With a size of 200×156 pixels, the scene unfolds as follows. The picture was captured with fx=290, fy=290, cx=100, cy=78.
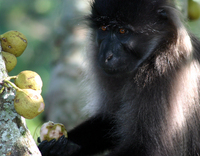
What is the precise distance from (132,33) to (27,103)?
2426 mm

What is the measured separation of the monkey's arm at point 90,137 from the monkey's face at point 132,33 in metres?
1.26

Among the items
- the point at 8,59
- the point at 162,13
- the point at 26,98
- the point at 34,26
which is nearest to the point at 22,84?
the point at 26,98

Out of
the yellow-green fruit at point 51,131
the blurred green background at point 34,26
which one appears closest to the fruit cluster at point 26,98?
the yellow-green fruit at point 51,131

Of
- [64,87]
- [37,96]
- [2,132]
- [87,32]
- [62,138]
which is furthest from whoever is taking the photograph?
[64,87]

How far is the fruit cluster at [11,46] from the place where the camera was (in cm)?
271

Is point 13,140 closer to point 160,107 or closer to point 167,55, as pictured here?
point 160,107

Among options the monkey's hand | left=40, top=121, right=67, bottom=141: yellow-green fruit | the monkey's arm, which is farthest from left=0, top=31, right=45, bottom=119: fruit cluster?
the monkey's arm

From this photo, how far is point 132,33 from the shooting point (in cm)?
432

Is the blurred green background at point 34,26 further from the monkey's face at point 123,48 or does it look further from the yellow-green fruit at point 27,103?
the yellow-green fruit at point 27,103

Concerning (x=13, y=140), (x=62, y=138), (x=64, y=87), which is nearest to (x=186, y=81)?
(x=62, y=138)

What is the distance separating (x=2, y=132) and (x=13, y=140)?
106mm

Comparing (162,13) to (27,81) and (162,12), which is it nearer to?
(162,12)

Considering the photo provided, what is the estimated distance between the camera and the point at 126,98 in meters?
4.24

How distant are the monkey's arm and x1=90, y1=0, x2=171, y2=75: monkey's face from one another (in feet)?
4.12
